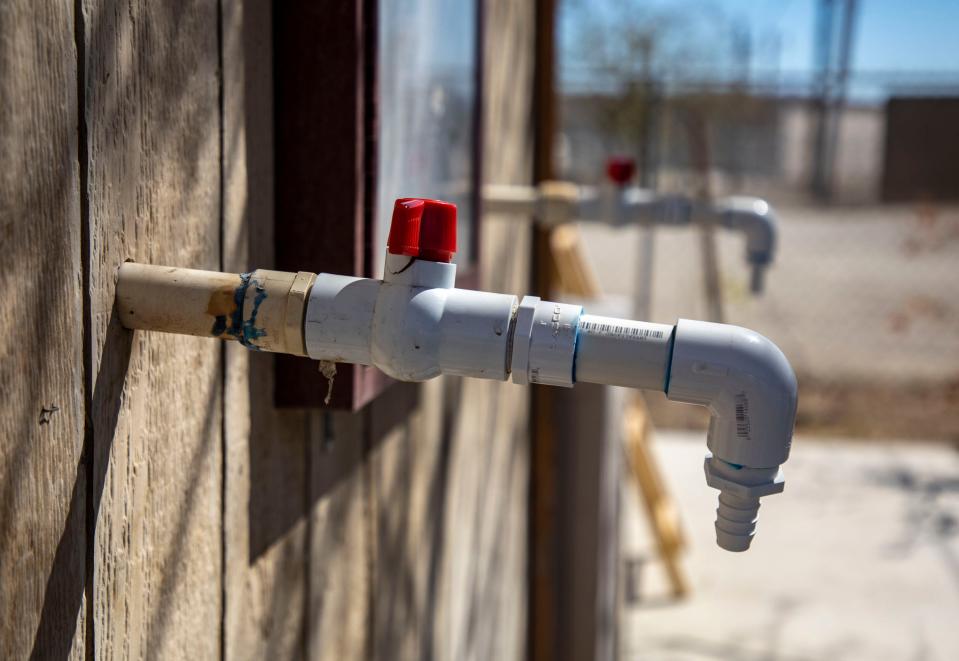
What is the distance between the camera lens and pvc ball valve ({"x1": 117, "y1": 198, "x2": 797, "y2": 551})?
28.0 inches

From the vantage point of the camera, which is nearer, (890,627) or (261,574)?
(261,574)

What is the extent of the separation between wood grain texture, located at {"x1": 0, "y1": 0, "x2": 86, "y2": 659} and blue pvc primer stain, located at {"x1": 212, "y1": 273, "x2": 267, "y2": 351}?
11cm

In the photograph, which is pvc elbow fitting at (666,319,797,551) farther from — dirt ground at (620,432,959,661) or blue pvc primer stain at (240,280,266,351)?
dirt ground at (620,432,959,661)

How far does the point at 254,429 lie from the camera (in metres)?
0.96

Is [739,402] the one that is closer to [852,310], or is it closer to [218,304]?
[218,304]

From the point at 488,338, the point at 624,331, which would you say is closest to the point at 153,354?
the point at 488,338

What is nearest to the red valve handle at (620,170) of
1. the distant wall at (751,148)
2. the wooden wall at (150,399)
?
the wooden wall at (150,399)

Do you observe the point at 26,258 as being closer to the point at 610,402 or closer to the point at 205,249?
the point at 205,249

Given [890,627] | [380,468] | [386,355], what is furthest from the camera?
[890,627]

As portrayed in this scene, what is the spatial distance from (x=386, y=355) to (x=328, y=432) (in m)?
0.43

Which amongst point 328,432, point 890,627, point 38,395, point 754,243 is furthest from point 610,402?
point 38,395

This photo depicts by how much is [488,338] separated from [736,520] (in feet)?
0.79

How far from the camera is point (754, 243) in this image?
1668mm

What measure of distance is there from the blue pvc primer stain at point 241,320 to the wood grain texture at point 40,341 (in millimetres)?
106
